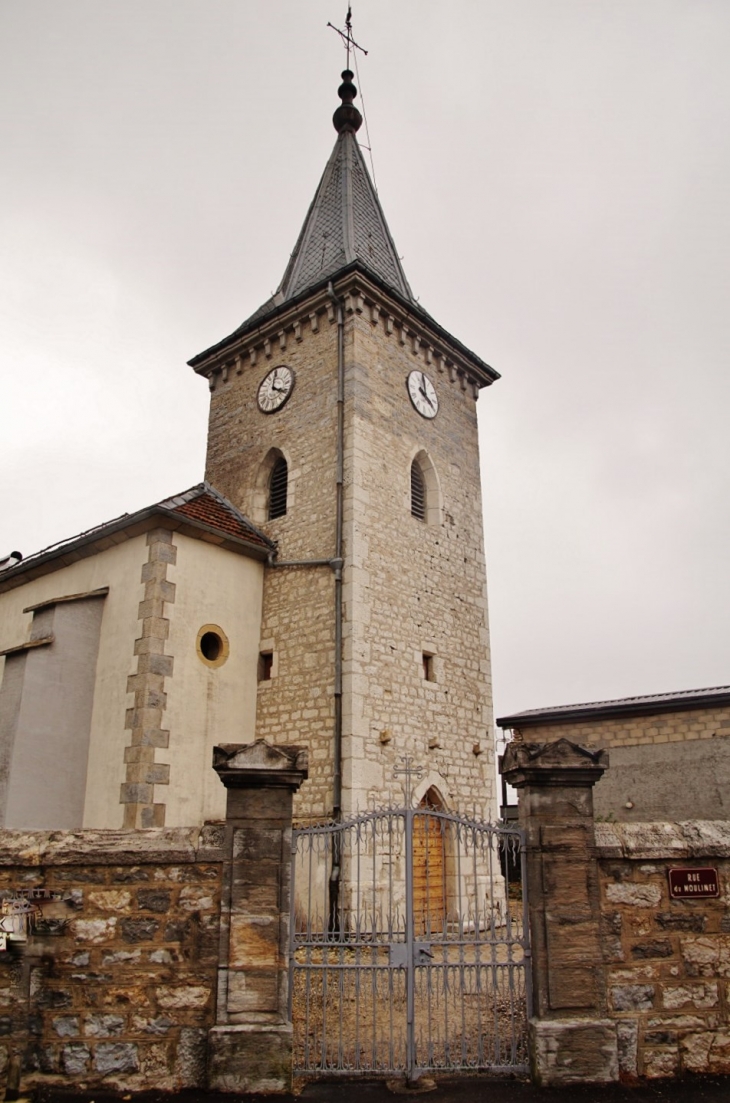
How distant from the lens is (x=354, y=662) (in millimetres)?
11719

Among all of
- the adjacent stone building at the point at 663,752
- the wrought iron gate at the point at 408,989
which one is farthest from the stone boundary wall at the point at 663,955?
the adjacent stone building at the point at 663,752

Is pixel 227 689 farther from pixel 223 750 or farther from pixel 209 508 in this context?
pixel 223 750

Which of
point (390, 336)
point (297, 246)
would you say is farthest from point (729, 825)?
point (297, 246)

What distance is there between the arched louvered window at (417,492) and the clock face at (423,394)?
1.05 m

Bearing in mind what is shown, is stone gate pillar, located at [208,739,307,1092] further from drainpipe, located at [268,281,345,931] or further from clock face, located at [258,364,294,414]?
clock face, located at [258,364,294,414]

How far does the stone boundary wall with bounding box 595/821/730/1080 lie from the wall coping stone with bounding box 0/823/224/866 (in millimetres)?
2693

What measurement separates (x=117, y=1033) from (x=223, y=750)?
185cm

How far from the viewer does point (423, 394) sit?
1509 centimetres

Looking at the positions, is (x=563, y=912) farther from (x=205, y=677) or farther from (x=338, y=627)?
(x=205, y=677)

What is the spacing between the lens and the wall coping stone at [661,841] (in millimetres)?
5465

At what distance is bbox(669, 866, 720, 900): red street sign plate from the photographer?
5457 mm

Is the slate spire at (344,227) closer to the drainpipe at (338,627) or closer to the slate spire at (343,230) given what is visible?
the slate spire at (343,230)

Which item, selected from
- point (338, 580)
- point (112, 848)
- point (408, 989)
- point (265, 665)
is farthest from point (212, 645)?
point (408, 989)

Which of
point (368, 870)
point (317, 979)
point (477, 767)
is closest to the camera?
point (317, 979)
